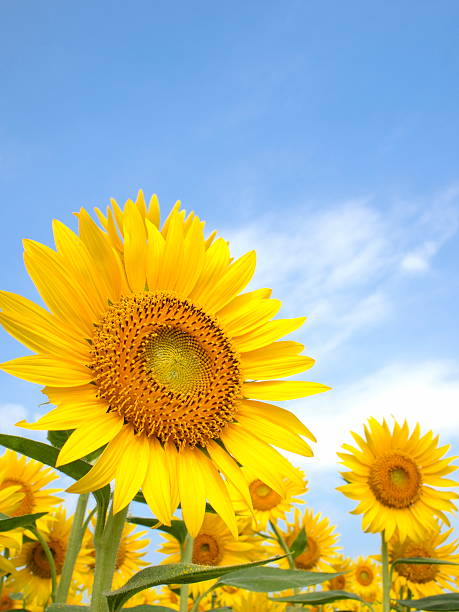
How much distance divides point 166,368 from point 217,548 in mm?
3979

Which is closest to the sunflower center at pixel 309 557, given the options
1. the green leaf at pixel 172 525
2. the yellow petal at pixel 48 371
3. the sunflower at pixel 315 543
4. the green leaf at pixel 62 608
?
the sunflower at pixel 315 543

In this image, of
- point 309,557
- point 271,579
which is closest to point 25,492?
point 271,579

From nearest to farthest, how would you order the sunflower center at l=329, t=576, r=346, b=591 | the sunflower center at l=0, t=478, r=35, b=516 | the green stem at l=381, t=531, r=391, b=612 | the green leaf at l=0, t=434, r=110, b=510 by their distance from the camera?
the green leaf at l=0, t=434, r=110, b=510, the green stem at l=381, t=531, r=391, b=612, the sunflower center at l=0, t=478, r=35, b=516, the sunflower center at l=329, t=576, r=346, b=591

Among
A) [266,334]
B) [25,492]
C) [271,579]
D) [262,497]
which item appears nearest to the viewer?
[271,579]

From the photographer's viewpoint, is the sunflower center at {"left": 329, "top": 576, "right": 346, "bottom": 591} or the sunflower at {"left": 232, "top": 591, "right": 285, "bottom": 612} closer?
the sunflower at {"left": 232, "top": 591, "right": 285, "bottom": 612}

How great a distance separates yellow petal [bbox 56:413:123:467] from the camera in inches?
86.1

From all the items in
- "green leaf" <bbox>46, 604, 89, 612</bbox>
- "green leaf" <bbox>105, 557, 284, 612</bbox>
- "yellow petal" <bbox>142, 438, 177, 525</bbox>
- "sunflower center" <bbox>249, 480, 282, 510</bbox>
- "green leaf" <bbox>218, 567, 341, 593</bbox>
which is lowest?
"green leaf" <bbox>46, 604, 89, 612</bbox>

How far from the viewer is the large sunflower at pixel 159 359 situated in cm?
237

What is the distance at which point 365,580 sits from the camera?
8.74m

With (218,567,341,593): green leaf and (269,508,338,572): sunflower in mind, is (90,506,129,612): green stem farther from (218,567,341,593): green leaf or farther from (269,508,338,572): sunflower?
(269,508,338,572): sunflower

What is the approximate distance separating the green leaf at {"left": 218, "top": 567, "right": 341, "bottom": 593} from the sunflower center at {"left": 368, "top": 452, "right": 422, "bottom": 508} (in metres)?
3.60

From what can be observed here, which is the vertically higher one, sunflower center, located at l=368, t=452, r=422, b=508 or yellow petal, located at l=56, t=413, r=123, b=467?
sunflower center, located at l=368, t=452, r=422, b=508

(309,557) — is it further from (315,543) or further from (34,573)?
(34,573)

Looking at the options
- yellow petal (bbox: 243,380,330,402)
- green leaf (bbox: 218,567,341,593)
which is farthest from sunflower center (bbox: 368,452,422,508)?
yellow petal (bbox: 243,380,330,402)
